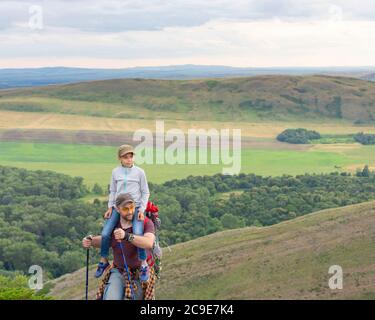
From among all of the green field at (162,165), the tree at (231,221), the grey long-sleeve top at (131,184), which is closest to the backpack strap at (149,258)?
the grey long-sleeve top at (131,184)

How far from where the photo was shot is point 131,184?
12.3m

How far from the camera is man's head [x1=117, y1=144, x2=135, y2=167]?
12172mm

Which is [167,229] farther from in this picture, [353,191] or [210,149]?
[210,149]

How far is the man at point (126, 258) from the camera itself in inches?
454

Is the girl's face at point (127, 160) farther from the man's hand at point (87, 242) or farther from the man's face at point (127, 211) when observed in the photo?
the man's hand at point (87, 242)

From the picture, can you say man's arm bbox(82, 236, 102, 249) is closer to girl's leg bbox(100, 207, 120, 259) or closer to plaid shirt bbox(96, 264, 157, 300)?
girl's leg bbox(100, 207, 120, 259)

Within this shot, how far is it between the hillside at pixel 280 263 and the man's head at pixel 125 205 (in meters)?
32.6

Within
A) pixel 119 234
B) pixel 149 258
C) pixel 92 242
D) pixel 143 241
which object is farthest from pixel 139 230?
pixel 92 242

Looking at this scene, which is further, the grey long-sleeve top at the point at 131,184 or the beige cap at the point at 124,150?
the grey long-sleeve top at the point at 131,184

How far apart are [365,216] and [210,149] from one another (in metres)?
143

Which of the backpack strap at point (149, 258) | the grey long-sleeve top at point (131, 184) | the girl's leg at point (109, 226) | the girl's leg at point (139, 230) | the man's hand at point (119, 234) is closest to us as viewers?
the man's hand at point (119, 234)
